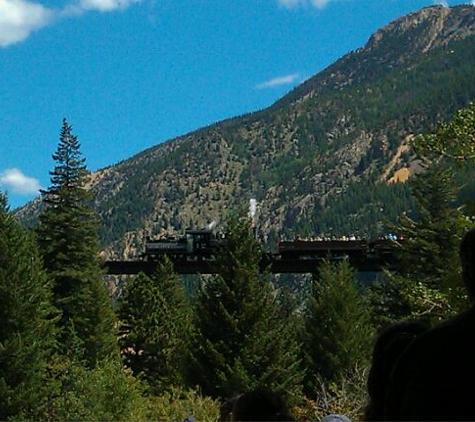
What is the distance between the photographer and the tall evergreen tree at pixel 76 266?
4744cm

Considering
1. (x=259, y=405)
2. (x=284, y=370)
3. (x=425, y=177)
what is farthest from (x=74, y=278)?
(x=259, y=405)

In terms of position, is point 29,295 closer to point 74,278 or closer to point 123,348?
point 74,278

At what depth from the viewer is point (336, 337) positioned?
44344 millimetres

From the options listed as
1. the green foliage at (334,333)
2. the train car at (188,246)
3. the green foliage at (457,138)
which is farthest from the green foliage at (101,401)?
the train car at (188,246)

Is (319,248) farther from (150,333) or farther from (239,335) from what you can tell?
(239,335)

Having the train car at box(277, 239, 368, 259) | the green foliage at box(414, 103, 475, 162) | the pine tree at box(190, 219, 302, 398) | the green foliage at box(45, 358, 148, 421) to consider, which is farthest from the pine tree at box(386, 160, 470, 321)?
the green foliage at box(414, 103, 475, 162)

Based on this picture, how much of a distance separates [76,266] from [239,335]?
1495 centimetres

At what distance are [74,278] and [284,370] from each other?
633 inches

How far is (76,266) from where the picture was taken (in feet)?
159

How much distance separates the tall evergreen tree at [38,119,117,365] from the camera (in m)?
47.4

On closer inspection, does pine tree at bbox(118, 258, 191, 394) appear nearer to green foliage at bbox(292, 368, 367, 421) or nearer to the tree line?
the tree line

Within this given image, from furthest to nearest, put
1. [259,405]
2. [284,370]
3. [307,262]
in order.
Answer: [307,262] < [284,370] < [259,405]

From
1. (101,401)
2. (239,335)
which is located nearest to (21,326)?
(101,401)

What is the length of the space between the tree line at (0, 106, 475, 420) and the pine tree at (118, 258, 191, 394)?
0.33 feet
